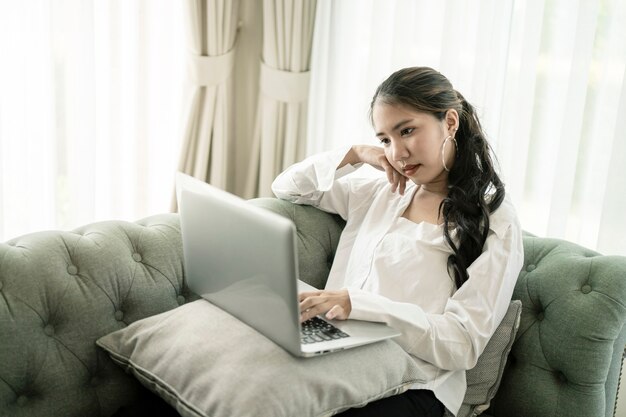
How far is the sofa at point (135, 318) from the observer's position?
1.51 meters

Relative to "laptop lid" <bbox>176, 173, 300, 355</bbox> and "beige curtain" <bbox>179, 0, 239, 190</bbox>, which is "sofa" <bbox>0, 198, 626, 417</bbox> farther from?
"beige curtain" <bbox>179, 0, 239, 190</bbox>

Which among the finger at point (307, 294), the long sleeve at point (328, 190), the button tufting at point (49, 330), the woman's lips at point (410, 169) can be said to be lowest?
the button tufting at point (49, 330)

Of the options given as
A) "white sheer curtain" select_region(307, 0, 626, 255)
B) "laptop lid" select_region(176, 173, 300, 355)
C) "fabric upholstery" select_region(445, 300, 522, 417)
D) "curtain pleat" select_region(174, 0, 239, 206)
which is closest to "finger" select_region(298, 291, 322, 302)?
"laptop lid" select_region(176, 173, 300, 355)

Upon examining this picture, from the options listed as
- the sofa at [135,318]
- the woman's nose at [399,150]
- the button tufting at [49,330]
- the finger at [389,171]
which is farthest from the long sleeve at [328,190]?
the button tufting at [49,330]

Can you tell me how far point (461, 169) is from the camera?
1837 millimetres

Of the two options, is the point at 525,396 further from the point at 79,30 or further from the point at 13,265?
the point at 79,30

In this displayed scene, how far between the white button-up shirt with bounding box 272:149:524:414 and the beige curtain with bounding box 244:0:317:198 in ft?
3.06

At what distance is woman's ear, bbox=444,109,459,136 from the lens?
1791 millimetres

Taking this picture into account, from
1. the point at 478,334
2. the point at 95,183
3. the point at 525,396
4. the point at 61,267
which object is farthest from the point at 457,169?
the point at 95,183

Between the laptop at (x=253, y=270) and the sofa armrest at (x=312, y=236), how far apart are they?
1.33 ft

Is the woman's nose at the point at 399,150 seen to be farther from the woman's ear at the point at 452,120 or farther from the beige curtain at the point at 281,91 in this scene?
the beige curtain at the point at 281,91

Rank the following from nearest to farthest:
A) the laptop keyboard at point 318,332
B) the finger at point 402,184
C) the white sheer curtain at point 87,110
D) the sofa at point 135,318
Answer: the laptop keyboard at point 318,332 → the sofa at point 135,318 → the finger at point 402,184 → the white sheer curtain at point 87,110

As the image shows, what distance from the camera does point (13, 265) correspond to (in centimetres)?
153

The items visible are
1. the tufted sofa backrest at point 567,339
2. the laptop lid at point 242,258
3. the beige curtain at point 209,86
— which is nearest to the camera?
the laptop lid at point 242,258
